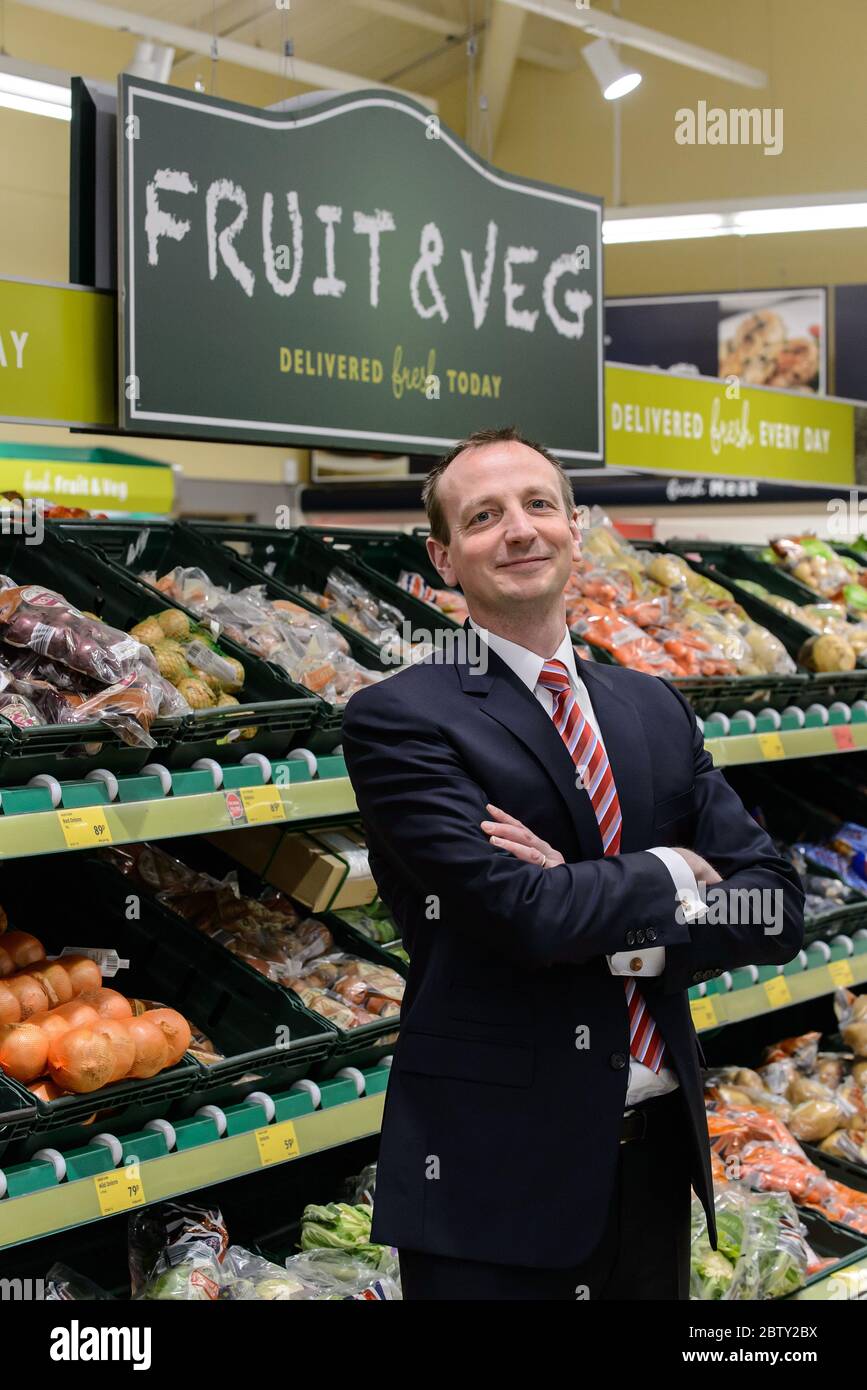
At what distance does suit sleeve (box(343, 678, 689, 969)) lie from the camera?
5.16 feet

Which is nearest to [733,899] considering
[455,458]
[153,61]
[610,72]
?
[455,458]

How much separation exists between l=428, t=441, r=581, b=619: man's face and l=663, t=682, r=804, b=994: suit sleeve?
317mm

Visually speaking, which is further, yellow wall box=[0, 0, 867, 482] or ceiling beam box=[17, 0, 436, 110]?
yellow wall box=[0, 0, 867, 482]

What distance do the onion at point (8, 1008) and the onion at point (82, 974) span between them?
0.49 feet

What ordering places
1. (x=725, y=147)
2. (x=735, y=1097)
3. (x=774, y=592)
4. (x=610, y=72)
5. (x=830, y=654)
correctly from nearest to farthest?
(x=735, y=1097)
(x=830, y=654)
(x=774, y=592)
(x=610, y=72)
(x=725, y=147)

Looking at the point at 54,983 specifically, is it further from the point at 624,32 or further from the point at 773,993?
the point at 624,32

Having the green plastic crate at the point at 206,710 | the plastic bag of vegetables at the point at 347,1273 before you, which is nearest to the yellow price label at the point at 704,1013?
the plastic bag of vegetables at the point at 347,1273

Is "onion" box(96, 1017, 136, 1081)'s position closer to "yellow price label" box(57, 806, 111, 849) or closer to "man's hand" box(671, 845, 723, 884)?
"yellow price label" box(57, 806, 111, 849)

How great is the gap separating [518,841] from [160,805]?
71cm

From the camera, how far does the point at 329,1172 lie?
2969mm

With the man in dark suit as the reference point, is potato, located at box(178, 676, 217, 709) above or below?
above

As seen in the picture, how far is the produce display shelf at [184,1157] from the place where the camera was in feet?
6.37

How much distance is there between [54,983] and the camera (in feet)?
7.41

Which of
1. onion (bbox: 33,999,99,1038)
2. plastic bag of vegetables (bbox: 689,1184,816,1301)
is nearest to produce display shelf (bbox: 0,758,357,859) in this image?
onion (bbox: 33,999,99,1038)
